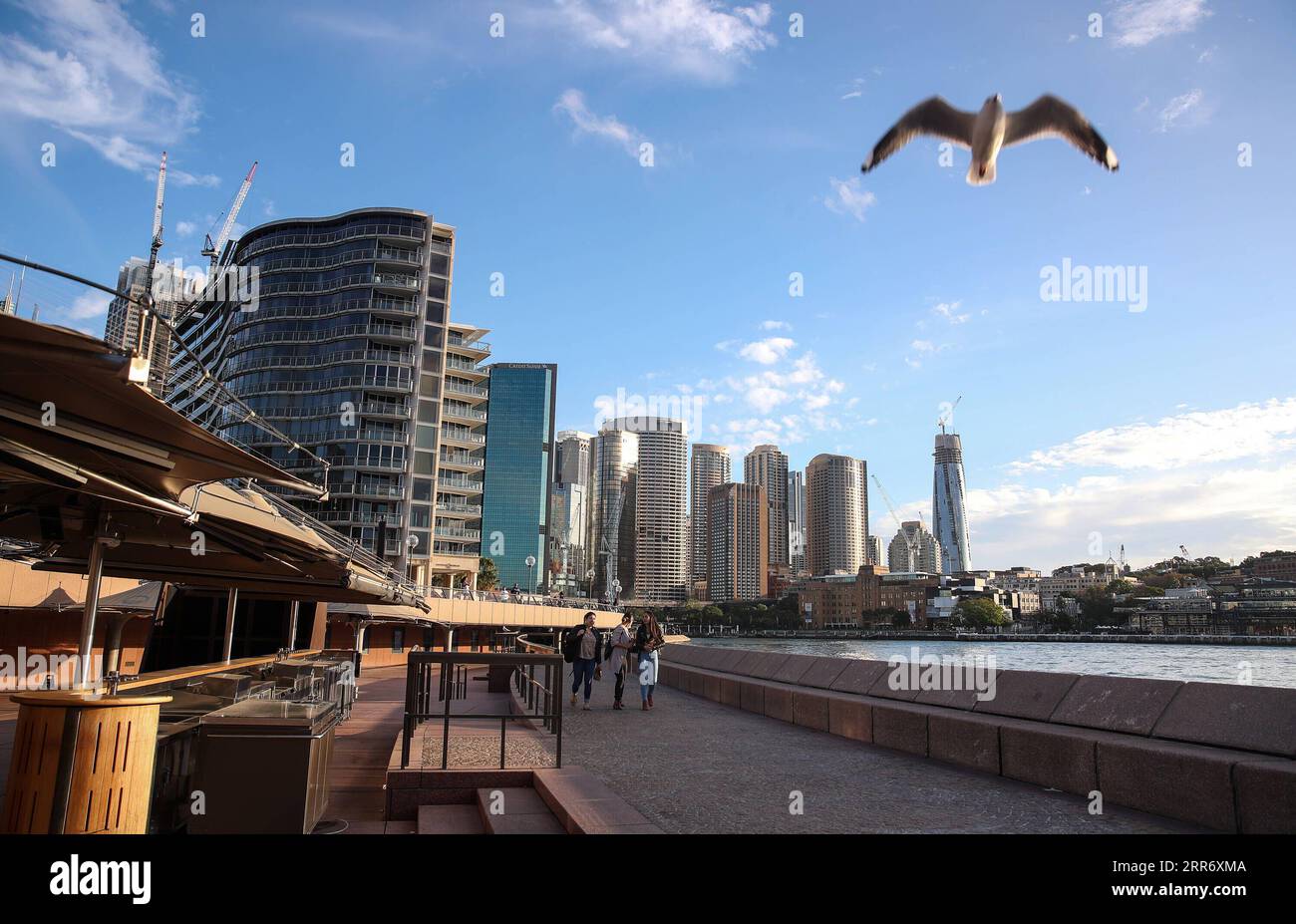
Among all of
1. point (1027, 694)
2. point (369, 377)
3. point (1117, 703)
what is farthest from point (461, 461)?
point (1117, 703)

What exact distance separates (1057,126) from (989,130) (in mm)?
893

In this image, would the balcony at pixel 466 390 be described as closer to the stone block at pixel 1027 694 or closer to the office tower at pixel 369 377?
the office tower at pixel 369 377

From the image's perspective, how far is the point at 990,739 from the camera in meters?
7.97

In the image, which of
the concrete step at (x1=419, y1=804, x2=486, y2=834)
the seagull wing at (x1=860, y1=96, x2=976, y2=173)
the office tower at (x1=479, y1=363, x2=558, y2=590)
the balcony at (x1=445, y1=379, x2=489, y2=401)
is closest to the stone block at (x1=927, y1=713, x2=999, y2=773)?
the concrete step at (x1=419, y1=804, x2=486, y2=834)

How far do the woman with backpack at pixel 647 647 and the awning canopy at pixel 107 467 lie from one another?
6660mm

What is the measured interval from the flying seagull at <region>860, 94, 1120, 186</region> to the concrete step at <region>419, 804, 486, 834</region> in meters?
9.17

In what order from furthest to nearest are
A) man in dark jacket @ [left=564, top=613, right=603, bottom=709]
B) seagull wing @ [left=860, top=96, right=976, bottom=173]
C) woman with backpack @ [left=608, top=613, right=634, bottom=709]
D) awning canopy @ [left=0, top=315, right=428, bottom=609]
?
man in dark jacket @ [left=564, top=613, right=603, bottom=709], woman with backpack @ [left=608, top=613, right=634, bottom=709], seagull wing @ [left=860, top=96, right=976, bottom=173], awning canopy @ [left=0, top=315, right=428, bottom=609]

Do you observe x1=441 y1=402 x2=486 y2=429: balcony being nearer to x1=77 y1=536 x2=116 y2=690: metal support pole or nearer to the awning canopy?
the awning canopy

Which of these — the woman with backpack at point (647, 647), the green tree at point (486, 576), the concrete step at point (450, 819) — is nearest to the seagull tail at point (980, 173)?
the woman with backpack at point (647, 647)

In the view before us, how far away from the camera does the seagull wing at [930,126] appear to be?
39.4 feet

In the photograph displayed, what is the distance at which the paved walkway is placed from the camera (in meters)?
5.74

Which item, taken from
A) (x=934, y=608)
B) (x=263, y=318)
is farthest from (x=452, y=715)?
(x=934, y=608)
